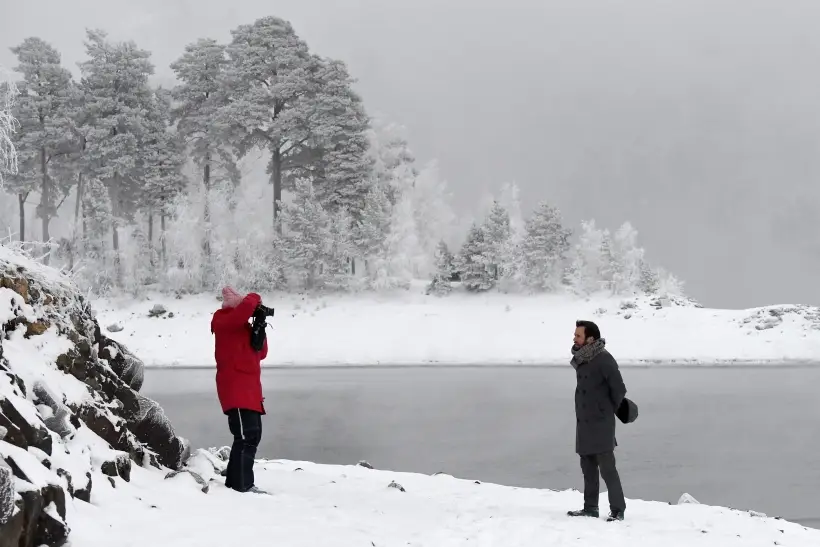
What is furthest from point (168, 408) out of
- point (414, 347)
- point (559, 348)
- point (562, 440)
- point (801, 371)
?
point (801, 371)

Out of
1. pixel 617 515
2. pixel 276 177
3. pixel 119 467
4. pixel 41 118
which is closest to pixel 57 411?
pixel 119 467

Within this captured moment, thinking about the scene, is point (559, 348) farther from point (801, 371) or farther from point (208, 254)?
point (208, 254)

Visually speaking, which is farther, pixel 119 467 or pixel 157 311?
pixel 157 311

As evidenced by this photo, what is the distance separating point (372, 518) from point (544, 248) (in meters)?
30.6

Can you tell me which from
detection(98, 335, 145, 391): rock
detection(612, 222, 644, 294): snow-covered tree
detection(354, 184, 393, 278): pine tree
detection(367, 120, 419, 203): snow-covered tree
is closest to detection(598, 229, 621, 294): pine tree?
detection(612, 222, 644, 294): snow-covered tree

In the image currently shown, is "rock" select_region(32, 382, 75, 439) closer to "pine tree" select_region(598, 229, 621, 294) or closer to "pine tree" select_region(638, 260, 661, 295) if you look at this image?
"pine tree" select_region(598, 229, 621, 294)

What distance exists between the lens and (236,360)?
5996 mm

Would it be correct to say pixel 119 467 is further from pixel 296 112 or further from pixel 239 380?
pixel 296 112

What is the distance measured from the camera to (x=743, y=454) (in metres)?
11.0

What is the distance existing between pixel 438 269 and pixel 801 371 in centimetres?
1577

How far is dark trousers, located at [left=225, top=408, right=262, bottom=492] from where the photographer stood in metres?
6.01

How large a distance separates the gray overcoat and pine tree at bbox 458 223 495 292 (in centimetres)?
2816

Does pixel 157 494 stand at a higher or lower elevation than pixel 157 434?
lower

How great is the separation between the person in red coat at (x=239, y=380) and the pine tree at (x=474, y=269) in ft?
93.9
